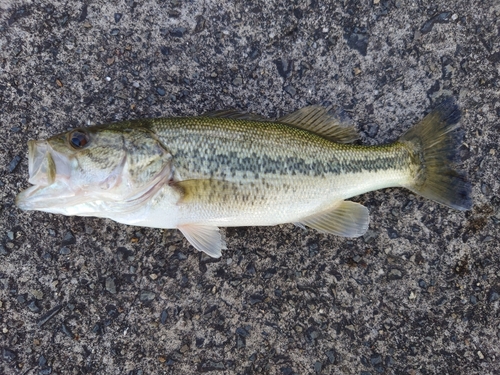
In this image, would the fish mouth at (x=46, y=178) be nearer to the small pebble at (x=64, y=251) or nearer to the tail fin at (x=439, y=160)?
the small pebble at (x=64, y=251)

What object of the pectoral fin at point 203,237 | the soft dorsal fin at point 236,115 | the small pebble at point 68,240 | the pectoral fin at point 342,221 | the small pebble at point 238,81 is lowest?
the small pebble at point 68,240

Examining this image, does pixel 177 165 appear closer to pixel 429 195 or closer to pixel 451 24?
pixel 429 195

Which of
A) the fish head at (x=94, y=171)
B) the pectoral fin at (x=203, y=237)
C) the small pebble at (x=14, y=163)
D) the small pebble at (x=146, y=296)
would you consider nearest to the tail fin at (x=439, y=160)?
the pectoral fin at (x=203, y=237)

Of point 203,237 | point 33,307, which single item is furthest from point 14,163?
point 203,237

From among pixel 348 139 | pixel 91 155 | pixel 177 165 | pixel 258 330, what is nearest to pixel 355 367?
pixel 258 330

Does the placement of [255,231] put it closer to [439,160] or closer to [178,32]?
[439,160]

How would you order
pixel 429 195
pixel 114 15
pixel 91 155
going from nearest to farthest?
1. pixel 91 155
2. pixel 429 195
3. pixel 114 15
